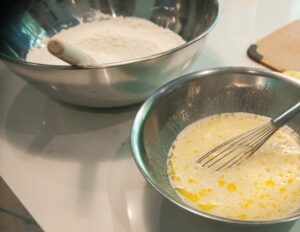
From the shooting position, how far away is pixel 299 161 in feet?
1.65

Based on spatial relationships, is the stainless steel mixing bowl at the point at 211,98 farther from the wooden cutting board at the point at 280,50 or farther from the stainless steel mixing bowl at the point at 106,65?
the wooden cutting board at the point at 280,50

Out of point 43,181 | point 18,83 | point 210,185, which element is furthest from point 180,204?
point 18,83

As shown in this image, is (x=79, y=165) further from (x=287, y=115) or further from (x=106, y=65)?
(x=287, y=115)

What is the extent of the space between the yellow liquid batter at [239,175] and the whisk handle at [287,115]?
0.13 ft

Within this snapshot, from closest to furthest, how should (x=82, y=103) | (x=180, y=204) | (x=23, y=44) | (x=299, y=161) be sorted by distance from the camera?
1. (x=180, y=204)
2. (x=299, y=161)
3. (x=82, y=103)
4. (x=23, y=44)

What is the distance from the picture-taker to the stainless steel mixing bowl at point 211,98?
0.54 m

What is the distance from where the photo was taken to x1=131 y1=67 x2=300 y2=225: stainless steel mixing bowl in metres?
0.54

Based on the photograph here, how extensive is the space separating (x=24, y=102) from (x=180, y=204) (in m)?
0.43

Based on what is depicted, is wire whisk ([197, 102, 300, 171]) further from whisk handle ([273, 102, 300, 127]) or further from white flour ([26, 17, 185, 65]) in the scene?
white flour ([26, 17, 185, 65])

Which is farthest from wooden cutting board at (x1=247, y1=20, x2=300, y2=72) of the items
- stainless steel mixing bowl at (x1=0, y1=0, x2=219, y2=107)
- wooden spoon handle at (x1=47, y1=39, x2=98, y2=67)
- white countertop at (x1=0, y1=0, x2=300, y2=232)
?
wooden spoon handle at (x1=47, y1=39, x2=98, y2=67)

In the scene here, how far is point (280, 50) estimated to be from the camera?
757 millimetres

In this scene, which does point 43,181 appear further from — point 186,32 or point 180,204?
point 186,32

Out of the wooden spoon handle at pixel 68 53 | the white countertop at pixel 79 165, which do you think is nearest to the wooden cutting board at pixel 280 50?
→ the white countertop at pixel 79 165

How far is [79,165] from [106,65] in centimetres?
15
